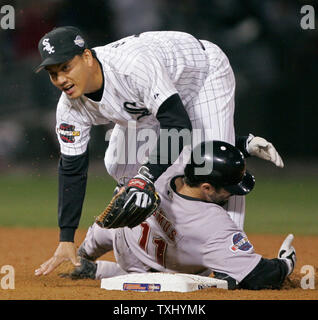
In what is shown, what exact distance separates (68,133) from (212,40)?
6856 millimetres

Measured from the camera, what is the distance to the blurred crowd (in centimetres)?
1077

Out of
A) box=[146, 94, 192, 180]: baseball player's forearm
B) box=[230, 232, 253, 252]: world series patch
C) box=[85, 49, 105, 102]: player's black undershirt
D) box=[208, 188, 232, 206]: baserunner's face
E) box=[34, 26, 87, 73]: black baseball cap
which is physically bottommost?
box=[230, 232, 253, 252]: world series patch

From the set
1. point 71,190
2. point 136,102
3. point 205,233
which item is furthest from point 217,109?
point 71,190

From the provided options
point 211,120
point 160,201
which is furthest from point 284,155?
point 160,201

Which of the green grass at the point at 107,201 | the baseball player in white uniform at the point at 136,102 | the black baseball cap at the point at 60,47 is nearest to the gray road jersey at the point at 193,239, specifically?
the baseball player in white uniform at the point at 136,102

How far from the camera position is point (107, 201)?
30.0 ft

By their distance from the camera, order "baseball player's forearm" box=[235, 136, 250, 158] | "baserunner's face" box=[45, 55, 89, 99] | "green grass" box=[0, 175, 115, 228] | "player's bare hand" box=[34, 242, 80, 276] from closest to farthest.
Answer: "baserunner's face" box=[45, 55, 89, 99] → "player's bare hand" box=[34, 242, 80, 276] → "baseball player's forearm" box=[235, 136, 250, 158] → "green grass" box=[0, 175, 115, 228]

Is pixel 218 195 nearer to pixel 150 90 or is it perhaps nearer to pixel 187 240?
pixel 187 240

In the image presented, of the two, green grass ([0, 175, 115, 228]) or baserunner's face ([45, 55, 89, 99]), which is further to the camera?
green grass ([0, 175, 115, 228])

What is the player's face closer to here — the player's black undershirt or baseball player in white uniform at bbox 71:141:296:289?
baseball player in white uniform at bbox 71:141:296:289

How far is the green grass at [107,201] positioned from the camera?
8008 millimetres

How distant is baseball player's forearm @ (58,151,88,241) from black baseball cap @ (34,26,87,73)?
765mm

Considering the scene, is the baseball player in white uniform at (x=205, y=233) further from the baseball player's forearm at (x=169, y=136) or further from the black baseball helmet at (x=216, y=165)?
the baseball player's forearm at (x=169, y=136)

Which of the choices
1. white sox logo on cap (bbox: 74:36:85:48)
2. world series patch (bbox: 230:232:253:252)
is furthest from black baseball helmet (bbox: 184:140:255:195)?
white sox logo on cap (bbox: 74:36:85:48)
